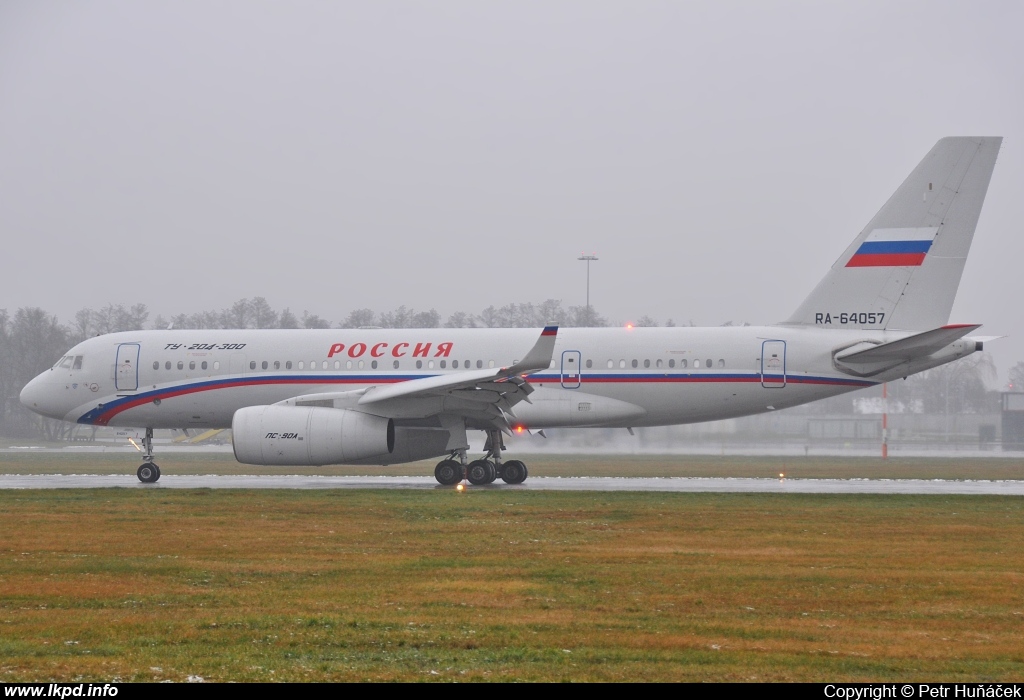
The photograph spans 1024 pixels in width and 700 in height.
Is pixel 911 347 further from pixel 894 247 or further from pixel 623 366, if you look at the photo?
pixel 623 366

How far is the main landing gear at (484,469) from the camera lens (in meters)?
23.1

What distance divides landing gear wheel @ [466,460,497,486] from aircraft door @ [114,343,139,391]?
9159 mm

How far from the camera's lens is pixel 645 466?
3334 cm

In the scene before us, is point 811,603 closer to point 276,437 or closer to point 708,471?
point 276,437

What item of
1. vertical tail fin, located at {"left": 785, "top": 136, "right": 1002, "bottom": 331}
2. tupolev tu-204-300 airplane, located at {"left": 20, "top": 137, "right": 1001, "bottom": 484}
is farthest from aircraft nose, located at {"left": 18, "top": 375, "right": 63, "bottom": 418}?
vertical tail fin, located at {"left": 785, "top": 136, "right": 1002, "bottom": 331}

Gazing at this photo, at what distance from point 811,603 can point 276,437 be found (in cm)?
1442

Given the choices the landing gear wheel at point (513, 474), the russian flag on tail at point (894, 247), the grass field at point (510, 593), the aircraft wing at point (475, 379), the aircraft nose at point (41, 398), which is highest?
the russian flag on tail at point (894, 247)

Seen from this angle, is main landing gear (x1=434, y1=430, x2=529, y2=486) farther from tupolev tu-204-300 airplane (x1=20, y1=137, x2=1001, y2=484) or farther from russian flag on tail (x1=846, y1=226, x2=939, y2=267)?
russian flag on tail (x1=846, y1=226, x2=939, y2=267)

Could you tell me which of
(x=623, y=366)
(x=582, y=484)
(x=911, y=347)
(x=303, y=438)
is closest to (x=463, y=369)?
(x=623, y=366)

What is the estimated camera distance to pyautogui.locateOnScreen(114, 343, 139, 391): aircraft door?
85.4 ft

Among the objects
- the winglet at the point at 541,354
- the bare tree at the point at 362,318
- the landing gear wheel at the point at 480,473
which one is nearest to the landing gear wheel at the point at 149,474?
the landing gear wheel at the point at 480,473

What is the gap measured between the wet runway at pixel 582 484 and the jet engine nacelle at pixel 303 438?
4.09ft

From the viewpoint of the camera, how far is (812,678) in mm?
6871

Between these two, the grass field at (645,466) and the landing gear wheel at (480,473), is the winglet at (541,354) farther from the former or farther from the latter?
the grass field at (645,466)
